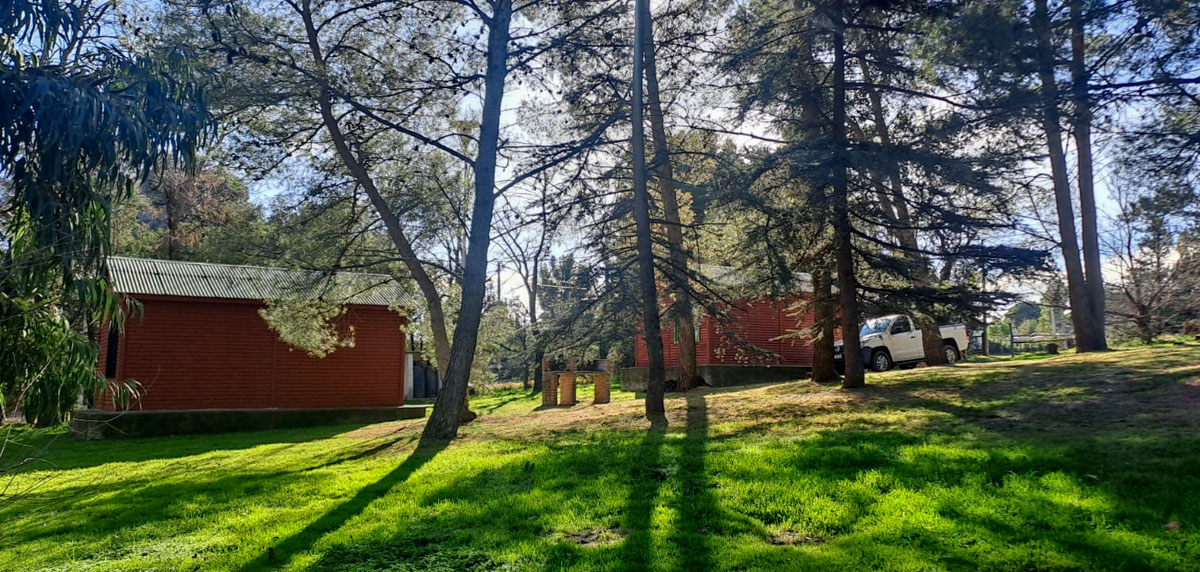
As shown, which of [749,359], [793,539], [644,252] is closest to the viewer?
[793,539]

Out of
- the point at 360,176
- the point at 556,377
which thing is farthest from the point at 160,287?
the point at 556,377

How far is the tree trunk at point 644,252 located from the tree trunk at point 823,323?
324 centimetres

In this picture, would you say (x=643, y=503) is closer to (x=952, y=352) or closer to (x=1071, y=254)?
(x=1071, y=254)

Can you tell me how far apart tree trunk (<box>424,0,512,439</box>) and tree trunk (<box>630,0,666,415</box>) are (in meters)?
2.21

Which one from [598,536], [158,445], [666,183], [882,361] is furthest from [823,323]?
[158,445]

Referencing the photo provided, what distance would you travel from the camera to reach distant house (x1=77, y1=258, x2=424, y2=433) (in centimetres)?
1627

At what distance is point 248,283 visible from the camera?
17.9 metres

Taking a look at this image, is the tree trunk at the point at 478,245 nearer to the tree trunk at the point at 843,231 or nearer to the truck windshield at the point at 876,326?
the tree trunk at the point at 843,231

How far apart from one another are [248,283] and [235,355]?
6.36 ft

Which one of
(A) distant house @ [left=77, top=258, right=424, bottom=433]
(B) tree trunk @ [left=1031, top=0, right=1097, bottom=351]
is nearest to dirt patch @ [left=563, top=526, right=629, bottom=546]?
(A) distant house @ [left=77, top=258, right=424, bottom=433]

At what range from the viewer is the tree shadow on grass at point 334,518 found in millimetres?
4785

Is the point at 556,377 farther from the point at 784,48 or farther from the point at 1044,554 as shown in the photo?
the point at 1044,554

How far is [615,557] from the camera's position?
441 centimetres

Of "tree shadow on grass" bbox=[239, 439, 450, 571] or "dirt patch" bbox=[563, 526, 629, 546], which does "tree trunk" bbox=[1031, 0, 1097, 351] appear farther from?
"tree shadow on grass" bbox=[239, 439, 450, 571]
